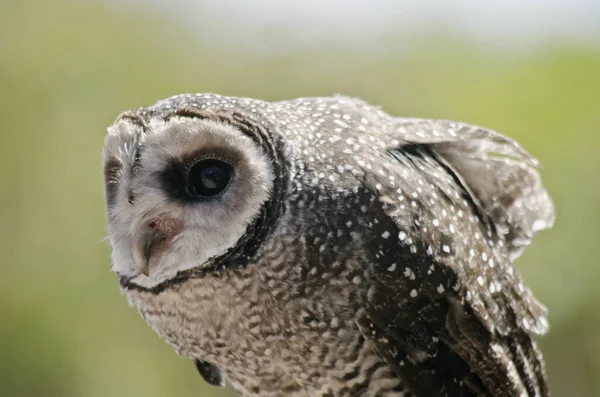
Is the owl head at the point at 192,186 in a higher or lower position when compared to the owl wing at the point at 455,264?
higher

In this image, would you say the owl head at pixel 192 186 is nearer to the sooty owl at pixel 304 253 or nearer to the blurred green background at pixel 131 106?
the sooty owl at pixel 304 253

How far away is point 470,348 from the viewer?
6.16 feet

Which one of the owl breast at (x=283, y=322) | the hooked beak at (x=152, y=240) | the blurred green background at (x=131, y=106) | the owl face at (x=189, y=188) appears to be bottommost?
the blurred green background at (x=131, y=106)

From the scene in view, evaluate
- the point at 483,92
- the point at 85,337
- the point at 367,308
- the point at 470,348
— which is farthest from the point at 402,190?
the point at 483,92

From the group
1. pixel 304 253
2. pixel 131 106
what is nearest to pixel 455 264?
pixel 304 253

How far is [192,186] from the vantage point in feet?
5.28

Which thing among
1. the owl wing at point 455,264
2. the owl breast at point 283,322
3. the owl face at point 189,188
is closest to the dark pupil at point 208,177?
the owl face at point 189,188

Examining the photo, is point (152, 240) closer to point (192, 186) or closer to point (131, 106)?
point (192, 186)

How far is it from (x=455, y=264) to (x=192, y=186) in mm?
754

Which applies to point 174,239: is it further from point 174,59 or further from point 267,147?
point 174,59

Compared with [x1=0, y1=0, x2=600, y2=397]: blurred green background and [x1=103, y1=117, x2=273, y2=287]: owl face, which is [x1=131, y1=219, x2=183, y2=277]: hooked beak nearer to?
[x1=103, y1=117, x2=273, y2=287]: owl face

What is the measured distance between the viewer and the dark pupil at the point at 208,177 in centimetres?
160

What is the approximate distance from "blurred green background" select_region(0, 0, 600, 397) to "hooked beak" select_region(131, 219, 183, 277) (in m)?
2.42

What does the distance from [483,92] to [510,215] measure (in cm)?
412
